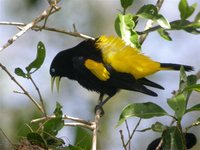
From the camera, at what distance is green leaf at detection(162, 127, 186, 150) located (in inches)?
112

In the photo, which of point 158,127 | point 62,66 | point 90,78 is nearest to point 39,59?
point 158,127

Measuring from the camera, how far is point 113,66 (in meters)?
4.35

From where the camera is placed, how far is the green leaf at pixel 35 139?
2.92 m

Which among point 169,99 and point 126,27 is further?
point 126,27

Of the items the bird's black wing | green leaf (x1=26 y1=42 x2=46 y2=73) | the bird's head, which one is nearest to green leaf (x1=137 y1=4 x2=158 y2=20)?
green leaf (x1=26 y1=42 x2=46 y2=73)

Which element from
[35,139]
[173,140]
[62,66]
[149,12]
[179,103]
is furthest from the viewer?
[62,66]

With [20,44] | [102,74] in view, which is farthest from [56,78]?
[20,44]

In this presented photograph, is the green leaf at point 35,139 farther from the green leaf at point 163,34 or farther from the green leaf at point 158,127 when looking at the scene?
the green leaf at point 163,34

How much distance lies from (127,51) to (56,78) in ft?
3.59

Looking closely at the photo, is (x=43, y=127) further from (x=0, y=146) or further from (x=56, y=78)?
(x=56, y=78)

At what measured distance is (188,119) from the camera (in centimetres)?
654

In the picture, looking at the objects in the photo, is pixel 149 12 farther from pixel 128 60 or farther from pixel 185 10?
pixel 128 60

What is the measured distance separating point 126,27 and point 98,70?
3.11 ft

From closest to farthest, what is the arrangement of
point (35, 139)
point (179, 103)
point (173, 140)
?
point (179, 103) → point (173, 140) → point (35, 139)
